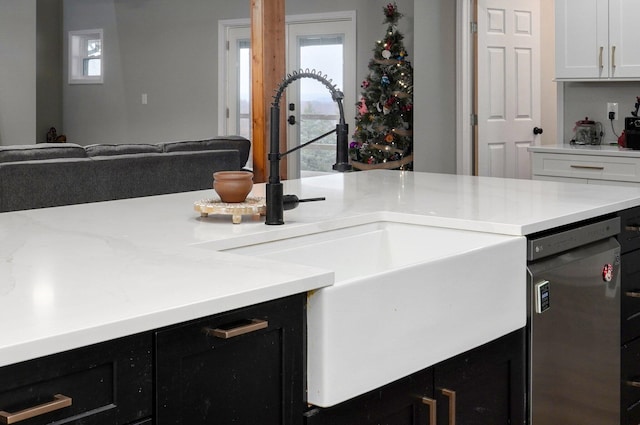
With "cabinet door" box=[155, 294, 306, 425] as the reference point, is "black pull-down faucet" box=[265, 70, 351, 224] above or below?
above

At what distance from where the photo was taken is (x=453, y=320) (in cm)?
205

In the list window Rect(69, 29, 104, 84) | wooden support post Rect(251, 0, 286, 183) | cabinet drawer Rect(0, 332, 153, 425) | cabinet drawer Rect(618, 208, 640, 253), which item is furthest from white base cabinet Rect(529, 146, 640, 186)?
window Rect(69, 29, 104, 84)

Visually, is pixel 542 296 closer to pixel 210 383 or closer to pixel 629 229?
pixel 629 229

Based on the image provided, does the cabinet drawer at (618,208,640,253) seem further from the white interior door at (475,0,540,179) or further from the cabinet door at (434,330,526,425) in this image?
the white interior door at (475,0,540,179)

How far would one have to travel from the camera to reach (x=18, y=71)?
370 inches

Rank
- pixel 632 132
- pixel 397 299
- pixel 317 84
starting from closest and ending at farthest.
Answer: pixel 397 299, pixel 632 132, pixel 317 84

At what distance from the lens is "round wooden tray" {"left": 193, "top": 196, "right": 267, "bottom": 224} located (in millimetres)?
2377

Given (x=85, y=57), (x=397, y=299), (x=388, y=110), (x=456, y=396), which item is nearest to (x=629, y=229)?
(x=456, y=396)

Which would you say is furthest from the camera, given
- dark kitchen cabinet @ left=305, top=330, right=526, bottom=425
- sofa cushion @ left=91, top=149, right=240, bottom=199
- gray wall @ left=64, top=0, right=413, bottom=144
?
gray wall @ left=64, top=0, right=413, bottom=144

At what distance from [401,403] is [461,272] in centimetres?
35

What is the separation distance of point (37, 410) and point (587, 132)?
5.41m

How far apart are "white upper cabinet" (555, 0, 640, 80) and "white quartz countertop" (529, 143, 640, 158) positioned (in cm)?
47

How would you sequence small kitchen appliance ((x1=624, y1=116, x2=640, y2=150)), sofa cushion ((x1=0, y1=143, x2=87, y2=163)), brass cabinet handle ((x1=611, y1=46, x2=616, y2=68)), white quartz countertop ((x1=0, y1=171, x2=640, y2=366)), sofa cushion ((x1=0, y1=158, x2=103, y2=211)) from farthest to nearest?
brass cabinet handle ((x1=611, y1=46, x2=616, y2=68)) → small kitchen appliance ((x1=624, y1=116, x2=640, y2=150)) → sofa cushion ((x1=0, y1=143, x2=87, y2=163)) → sofa cushion ((x1=0, y1=158, x2=103, y2=211)) → white quartz countertop ((x1=0, y1=171, x2=640, y2=366))

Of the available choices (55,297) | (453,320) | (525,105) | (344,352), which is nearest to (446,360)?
Answer: (453,320)
